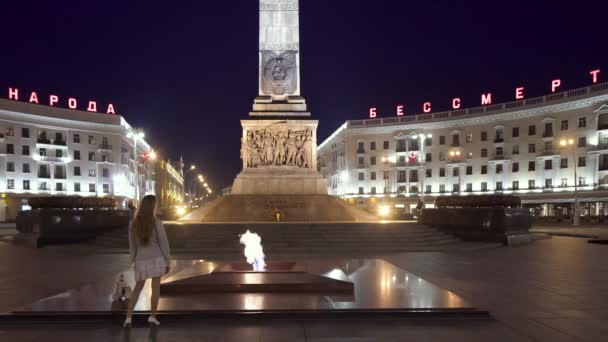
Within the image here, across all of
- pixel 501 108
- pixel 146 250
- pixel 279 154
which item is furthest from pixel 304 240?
pixel 501 108

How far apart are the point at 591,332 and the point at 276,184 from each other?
24917 millimetres

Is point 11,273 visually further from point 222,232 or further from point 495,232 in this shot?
point 495,232

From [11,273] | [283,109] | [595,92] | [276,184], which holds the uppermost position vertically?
[595,92]

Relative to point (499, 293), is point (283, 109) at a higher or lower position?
higher

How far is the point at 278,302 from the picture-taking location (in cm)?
854

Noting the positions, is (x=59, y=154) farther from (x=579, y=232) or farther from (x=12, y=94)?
(x=579, y=232)

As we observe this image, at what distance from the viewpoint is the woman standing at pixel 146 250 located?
730 centimetres

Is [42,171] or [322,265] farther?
[42,171]

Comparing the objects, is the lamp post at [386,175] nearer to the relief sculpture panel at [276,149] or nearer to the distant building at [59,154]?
the distant building at [59,154]

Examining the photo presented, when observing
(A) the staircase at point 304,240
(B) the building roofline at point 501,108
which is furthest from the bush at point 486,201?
(B) the building roofline at point 501,108

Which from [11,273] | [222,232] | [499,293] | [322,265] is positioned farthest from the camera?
[222,232]

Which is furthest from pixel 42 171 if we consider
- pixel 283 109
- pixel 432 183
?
pixel 432 183

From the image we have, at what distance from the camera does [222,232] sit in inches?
822

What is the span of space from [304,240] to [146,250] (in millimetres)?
12986
